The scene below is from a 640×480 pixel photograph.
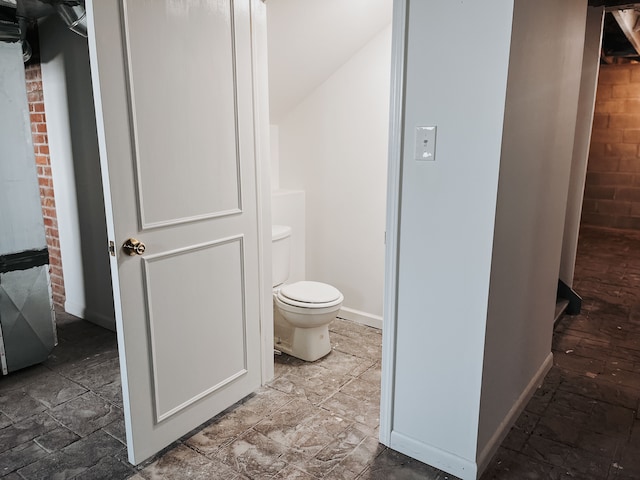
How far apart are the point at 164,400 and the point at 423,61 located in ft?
5.36

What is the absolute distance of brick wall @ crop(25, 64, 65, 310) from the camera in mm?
3145

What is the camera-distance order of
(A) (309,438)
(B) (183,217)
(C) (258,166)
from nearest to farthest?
1. (B) (183,217)
2. (A) (309,438)
3. (C) (258,166)

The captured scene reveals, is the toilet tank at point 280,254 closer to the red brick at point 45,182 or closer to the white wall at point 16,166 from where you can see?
the white wall at point 16,166

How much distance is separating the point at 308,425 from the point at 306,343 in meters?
0.62

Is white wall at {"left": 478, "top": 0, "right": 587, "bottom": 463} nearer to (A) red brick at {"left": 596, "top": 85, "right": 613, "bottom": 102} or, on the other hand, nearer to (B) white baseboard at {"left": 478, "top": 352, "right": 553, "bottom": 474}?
(B) white baseboard at {"left": 478, "top": 352, "right": 553, "bottom": 474}

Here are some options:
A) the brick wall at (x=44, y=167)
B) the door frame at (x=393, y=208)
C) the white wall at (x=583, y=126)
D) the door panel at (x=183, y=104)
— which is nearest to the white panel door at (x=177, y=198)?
the door panel at (x=183, y=104)

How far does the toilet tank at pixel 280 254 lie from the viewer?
9.23 ft

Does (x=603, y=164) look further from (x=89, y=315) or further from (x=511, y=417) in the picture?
Result: (x=89, y=315)

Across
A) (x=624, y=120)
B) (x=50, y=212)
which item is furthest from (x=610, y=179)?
(x=50, y=212)

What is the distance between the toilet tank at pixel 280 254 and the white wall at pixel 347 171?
1.48ft

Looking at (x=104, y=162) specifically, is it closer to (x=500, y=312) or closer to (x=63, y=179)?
(x=500, y=312)

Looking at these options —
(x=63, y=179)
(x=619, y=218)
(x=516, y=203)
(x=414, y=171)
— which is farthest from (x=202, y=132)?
(x=619, y=218)

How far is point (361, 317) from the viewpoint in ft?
10.7

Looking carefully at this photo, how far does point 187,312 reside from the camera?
6.44 feet
